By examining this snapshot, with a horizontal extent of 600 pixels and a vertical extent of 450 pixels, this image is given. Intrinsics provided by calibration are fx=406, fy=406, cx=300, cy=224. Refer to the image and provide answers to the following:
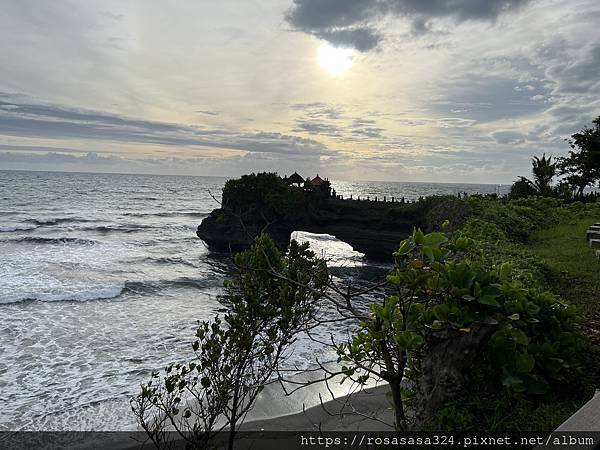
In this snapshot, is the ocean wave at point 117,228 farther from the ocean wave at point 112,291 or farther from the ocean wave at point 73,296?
the ocean wave at point 73,296

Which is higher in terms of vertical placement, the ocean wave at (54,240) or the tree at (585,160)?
the tree at (585,160)

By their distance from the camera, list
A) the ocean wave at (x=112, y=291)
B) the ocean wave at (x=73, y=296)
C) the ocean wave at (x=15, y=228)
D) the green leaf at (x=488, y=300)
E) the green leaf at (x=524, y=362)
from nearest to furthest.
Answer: the green leaf at (x=488, y=300)
the green leaf at (x=524, y=362)
the ocean wave at (x=73, y=296)
the ocean wave at (x=112, y=291)
the ocean wave at (x=15, y=228)

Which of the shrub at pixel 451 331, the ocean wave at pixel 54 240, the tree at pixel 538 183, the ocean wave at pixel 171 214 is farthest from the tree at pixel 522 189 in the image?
the ocean wave at pixel 171 214

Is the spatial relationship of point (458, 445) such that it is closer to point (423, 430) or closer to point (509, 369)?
point (423, 430)

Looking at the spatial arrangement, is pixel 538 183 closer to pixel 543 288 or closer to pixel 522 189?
pixel 522 189

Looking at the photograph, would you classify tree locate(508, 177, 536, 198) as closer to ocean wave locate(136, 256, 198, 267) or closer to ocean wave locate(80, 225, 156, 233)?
ocean wave locate(136, 256, 198, 267)

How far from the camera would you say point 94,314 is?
19.7 meters

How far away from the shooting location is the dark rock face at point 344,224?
40469 mm

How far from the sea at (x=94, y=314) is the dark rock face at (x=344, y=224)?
2.14 m

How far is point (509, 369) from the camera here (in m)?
3.09

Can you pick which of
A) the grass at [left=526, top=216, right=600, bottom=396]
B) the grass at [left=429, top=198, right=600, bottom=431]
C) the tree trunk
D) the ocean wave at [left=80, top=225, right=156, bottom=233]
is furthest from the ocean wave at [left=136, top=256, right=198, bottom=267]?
the tree trunk

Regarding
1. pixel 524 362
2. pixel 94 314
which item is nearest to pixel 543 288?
pixel 524 362

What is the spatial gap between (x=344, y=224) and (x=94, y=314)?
2906 cm

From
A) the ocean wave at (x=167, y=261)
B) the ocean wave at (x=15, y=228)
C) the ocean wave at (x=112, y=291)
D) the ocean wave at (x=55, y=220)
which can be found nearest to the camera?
the ocean wave at (x=112, y=291)
